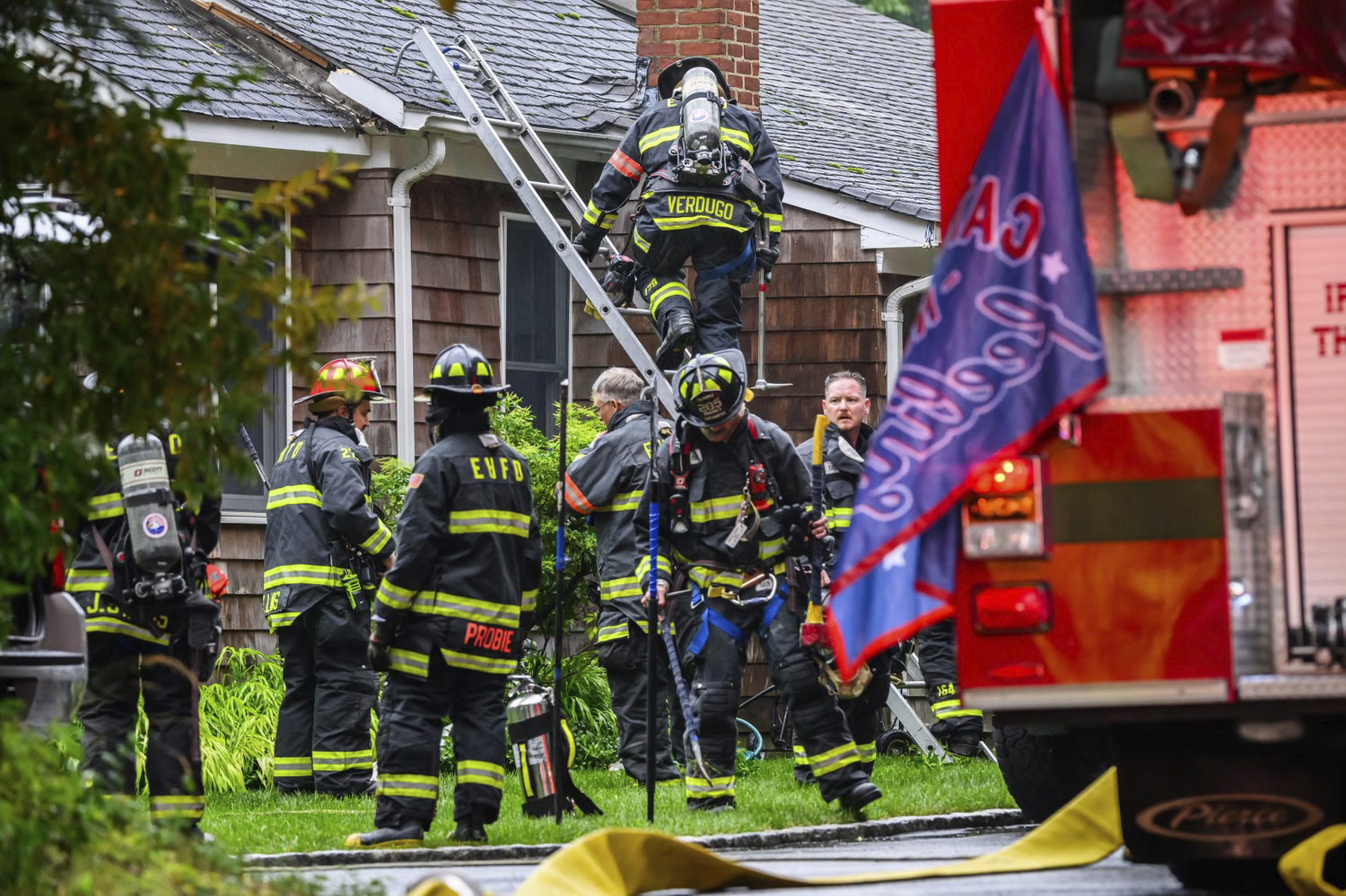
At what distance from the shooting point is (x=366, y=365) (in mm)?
11805

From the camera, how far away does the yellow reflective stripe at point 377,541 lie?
37.2 feet

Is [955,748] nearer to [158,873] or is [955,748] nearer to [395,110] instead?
[395,110]

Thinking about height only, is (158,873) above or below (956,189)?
below

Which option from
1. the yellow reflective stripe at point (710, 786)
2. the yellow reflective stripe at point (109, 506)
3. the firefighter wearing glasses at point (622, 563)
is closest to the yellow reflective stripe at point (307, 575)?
the firefighter wearing glasses at point (622, 563)

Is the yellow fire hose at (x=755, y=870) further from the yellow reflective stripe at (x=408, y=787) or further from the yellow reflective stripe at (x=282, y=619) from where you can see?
the yellow reflective stripe at (x=282, y=619)

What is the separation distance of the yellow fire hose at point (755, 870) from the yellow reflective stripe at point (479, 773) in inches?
72.0

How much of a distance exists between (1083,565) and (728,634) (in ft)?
14.9

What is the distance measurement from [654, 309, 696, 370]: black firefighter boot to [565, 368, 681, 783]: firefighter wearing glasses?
121cm

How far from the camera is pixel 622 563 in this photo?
11914 millimetres

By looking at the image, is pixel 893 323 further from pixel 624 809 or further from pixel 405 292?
pixel 624 809

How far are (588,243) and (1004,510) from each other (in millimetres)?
8070

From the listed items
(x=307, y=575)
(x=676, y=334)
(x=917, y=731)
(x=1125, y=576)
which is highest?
(x=676, y=334)

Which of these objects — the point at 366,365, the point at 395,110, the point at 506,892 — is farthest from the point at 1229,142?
the point at 395,110

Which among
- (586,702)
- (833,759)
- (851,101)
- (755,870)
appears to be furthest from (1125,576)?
(851,101)
